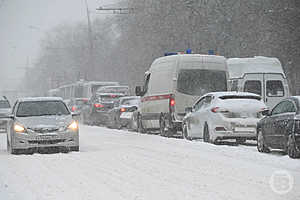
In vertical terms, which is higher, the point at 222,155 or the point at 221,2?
the point at 221,2

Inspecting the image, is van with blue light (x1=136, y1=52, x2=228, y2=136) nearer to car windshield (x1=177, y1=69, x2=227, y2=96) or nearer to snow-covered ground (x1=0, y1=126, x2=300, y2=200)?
car windshield (x1=177, y1=69, x2=227, y2=96)

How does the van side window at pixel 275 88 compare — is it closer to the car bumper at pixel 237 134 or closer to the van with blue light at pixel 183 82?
the van with blue light at pixel 183 82

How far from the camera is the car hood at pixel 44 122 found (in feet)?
58.8

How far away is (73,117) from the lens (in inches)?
760

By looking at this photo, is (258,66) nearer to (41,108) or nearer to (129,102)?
(129,102)

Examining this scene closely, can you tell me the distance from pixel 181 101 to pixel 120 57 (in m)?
65.5

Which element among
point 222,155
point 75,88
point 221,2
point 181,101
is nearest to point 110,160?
point 222,155

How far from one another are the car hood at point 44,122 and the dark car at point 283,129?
4707mm

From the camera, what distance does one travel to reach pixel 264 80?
28.0m

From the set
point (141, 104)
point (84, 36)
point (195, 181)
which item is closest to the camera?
point (195, 181)

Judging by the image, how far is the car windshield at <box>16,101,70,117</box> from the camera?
63.6 feet

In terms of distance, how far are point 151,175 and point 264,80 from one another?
54.1ft

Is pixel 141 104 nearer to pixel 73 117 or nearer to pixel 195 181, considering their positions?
pixel 73 117

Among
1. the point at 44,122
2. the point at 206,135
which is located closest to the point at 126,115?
the point at 206,135
